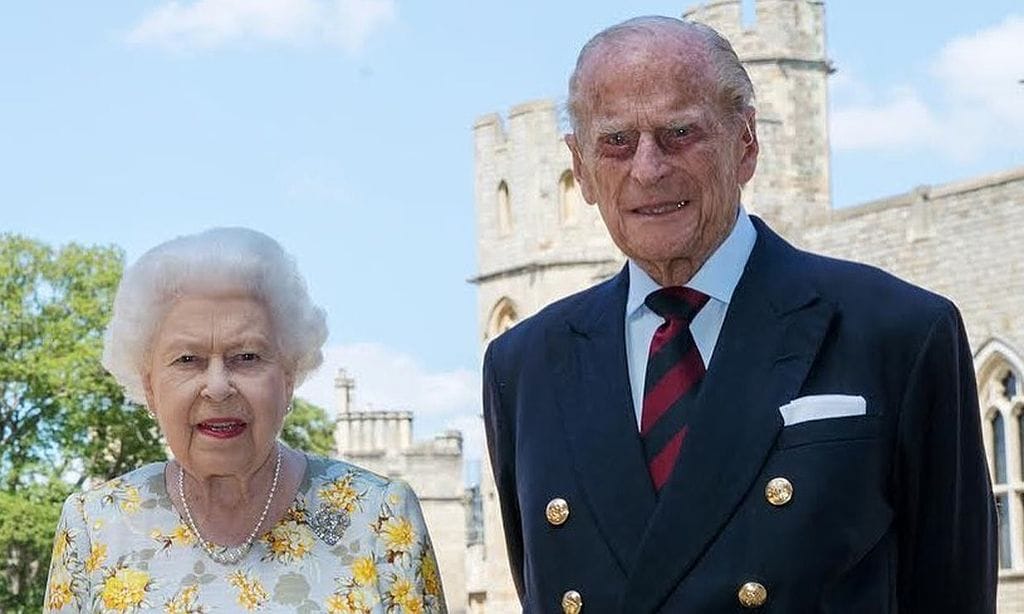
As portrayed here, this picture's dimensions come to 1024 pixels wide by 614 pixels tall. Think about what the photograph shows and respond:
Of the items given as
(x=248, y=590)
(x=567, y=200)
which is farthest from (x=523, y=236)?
(x=248, y=590)

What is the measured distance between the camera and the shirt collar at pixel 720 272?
4117 millimetres

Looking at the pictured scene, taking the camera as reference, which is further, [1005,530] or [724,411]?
[1005,530]

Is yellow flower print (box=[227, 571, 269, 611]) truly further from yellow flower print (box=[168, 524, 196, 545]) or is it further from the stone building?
the stone building

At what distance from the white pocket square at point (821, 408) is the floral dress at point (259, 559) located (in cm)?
103

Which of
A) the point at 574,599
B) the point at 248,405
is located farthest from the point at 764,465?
the point at 248,405

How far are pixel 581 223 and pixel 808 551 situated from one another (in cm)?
3217

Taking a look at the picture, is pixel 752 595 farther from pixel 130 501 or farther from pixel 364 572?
pixel 130 501

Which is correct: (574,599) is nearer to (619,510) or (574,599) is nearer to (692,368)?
(619,510)

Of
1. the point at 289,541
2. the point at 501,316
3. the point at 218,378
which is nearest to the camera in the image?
the point at 218,378

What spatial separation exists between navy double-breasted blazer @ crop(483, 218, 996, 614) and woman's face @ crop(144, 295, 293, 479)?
0.58m

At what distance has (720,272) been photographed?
413 cm

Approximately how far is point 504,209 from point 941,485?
33.4 meters

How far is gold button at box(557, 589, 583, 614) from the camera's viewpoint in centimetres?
397

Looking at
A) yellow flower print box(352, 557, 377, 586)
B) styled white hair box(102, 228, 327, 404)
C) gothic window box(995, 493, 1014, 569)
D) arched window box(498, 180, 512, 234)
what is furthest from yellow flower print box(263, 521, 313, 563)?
arched window box(498, 180, 512, 234)
